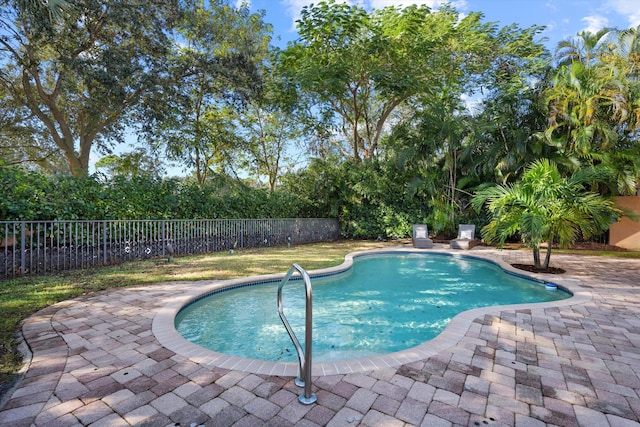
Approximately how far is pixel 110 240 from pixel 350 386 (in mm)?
7820

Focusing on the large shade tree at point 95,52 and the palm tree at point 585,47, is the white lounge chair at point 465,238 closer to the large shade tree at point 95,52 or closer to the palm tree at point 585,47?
the palm tree at point 585,47

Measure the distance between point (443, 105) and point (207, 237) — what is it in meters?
11.3

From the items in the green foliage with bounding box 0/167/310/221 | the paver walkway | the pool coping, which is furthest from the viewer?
the green foliage with bounding box 0/167/310/221

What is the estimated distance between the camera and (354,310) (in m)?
5.52

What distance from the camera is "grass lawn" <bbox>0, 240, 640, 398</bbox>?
3239mm

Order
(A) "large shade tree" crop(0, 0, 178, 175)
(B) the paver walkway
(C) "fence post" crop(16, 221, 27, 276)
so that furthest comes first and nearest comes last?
1. (A) "large shade tree" crop(0, 0, 178, 175)
2. (C) "fence post" crop(16, 221, 27, 276)
3. (B) the paver walkway

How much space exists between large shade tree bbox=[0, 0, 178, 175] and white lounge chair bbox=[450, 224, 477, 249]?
12.5 m

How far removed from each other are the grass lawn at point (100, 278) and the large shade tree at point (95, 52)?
382 centimetres

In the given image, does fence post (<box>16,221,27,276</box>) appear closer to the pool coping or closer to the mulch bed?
the pool coping

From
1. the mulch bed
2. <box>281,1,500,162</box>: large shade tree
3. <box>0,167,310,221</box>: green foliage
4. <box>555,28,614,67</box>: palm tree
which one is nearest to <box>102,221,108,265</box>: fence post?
<box>0,167,310,221</box>: green foliage

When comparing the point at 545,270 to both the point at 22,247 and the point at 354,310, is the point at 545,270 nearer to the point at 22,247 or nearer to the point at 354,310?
the point at 354,310

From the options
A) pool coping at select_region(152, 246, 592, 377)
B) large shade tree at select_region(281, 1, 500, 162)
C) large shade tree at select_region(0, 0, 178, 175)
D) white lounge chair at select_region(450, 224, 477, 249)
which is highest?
large shade tree at select_region(281, 1, 500, 162)

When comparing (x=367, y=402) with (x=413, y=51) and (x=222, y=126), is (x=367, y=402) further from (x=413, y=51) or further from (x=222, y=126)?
→ (x=222, y=126)

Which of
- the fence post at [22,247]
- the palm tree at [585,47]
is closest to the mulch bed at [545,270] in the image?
the palm tree at [585,47]
